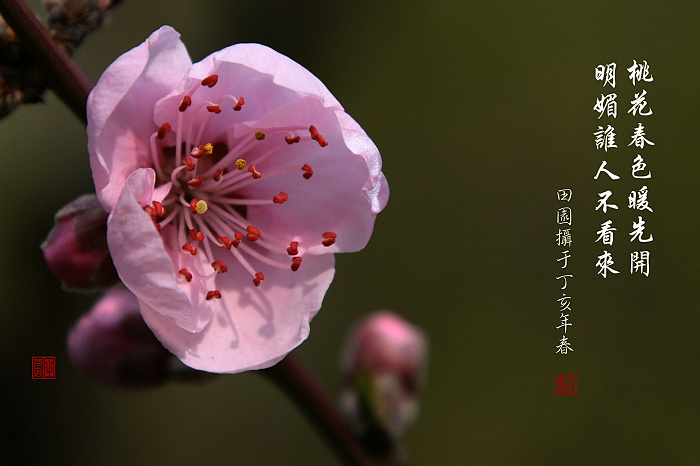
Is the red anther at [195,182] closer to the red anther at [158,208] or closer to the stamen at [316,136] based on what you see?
the red anther at [158,208]

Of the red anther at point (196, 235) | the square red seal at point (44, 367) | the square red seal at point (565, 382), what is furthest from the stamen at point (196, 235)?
the square red seal at point (565, 382)

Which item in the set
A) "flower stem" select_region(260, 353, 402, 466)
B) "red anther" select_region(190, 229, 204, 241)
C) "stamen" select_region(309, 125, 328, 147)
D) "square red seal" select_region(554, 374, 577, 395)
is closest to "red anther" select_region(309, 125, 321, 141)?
"stamen" select_region(309, 125, 328, 147)

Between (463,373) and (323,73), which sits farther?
(323,73)

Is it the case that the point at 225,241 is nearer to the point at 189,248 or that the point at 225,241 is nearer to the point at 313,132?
the point at 189,248

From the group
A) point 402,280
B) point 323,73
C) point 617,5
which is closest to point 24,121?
point 323,73

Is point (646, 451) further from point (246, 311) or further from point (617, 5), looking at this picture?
point (246, 311)
